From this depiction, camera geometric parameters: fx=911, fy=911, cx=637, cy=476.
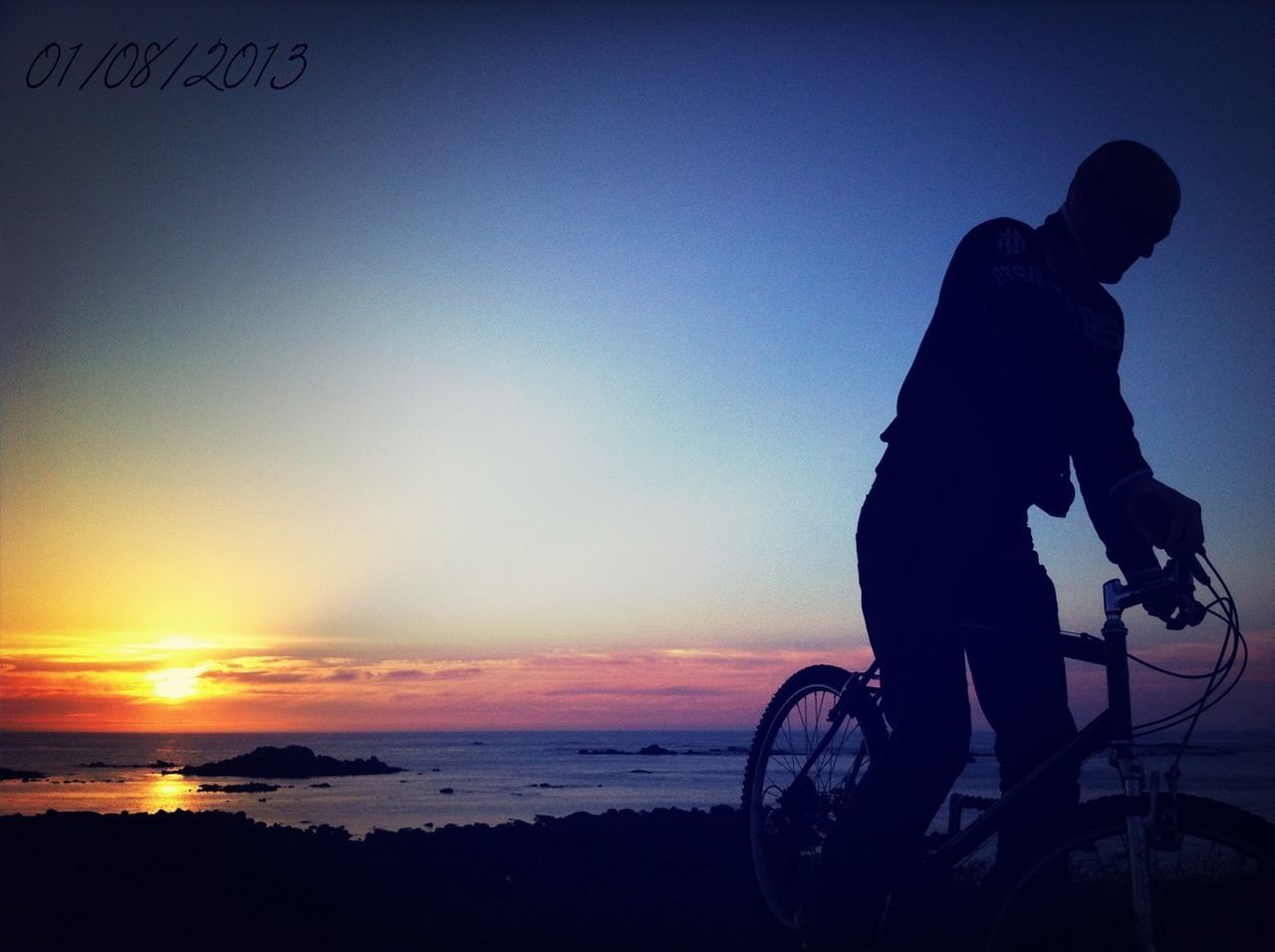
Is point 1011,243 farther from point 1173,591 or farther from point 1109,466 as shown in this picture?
point 1173,591

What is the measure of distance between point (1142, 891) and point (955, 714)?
2.15 ft

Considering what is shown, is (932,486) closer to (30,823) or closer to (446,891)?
(446,891)

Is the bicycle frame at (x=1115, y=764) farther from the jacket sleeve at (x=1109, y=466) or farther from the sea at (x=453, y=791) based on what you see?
the sea at (x=453, y=791)

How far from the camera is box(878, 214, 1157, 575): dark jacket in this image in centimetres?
266

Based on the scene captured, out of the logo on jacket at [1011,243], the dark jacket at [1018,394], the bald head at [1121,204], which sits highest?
the bald head at [1121,204]

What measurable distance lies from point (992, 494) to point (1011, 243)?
76 centimetres

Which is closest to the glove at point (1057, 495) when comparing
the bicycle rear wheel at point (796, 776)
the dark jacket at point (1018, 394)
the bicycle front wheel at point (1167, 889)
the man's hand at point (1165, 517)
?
the dark jacket at point (1018, 394)

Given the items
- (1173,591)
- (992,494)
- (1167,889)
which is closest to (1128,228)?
(992,494)

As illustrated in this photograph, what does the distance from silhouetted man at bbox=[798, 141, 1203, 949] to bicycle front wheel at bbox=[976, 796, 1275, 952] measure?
1.20ft

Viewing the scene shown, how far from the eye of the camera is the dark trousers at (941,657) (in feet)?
8.71

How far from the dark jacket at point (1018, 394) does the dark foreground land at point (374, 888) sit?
6.48ft

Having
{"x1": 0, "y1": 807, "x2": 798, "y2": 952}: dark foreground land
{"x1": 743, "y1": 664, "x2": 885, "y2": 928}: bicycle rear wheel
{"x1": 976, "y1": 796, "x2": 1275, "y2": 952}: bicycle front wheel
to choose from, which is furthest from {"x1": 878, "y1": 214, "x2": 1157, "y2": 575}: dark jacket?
{"x1": 0, "y1": 807, "x2": 798, "y2": 952}: dark foreground land

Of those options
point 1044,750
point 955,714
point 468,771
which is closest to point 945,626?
point 955,714

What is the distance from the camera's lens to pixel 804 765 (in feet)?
12.5
